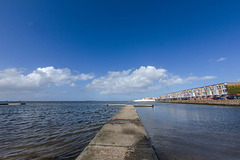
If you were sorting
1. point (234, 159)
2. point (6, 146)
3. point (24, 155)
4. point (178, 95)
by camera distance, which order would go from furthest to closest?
point (178, 95) → point (6, 146) → point (24, 155) → point (234, 159)

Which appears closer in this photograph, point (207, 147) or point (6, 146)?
point (207, 147)

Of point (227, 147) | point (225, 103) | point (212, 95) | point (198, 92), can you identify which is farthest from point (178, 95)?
point (227, 147)

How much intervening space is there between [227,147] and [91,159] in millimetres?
6306

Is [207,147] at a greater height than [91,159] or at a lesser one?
lesser

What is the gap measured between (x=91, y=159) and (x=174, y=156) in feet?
10.5

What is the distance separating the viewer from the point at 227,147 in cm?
496

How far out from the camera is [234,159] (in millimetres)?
3961

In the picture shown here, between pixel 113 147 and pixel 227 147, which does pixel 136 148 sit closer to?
pixel 113 147

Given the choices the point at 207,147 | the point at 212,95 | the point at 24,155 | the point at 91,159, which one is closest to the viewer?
the point at 91,159

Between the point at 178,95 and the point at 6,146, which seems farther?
the point at 178,95

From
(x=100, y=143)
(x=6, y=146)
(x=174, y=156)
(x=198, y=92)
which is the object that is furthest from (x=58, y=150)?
(x=198, y=92)

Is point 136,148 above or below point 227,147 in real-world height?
above

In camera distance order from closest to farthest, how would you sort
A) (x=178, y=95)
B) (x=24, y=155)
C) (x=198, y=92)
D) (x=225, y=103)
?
1. (x=24, y=155)
2. (x=225, y=103)
3. (x=198, y=92)
4. (x=178, y=95)

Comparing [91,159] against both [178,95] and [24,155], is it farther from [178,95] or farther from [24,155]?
[178,95]
